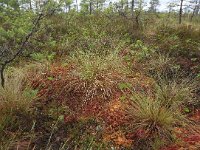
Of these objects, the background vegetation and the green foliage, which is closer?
the background vegetation

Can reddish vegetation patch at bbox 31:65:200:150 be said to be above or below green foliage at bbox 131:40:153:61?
below

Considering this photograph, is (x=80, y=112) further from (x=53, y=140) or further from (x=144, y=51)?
(x=144, y=51)

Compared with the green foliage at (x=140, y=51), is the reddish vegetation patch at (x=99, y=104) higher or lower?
lower

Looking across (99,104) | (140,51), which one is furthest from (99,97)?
(140,51)

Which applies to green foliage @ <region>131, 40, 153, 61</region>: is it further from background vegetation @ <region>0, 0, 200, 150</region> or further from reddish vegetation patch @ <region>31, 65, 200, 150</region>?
reddish vegetation patch @ <region>31, 65, 200, 150</region>

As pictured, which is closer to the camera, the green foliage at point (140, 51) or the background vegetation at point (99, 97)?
the background vegetation at point (99, 97)

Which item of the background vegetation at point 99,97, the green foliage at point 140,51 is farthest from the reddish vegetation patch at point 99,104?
the green foliage at point 140,51

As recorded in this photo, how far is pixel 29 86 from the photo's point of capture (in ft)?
18.6

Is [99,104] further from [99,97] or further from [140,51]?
[140,51]

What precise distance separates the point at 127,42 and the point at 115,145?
4.99m

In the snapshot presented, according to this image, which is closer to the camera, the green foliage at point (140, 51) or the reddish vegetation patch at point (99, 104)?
the reddish vegetation patch at point (99, 104)

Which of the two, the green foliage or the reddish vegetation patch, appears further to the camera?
the green foliage

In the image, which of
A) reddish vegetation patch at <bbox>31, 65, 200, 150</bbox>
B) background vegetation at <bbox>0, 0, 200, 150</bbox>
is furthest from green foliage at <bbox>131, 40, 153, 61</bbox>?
reddish vegetation patch at <bbox>31, 65, 200, 150</bbox>

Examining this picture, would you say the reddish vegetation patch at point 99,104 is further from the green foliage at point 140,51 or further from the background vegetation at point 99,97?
the green foliage at point 140,51
